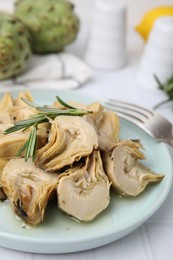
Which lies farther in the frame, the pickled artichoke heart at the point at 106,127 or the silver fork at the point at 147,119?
the silver fork at the point at 147,119

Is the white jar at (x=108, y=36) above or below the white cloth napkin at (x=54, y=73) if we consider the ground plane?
above

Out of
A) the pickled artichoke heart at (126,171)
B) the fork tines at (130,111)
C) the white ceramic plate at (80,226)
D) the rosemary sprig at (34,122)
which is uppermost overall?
the rosemary sprig at (34,122)

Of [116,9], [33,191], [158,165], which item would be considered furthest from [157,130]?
[116,9]

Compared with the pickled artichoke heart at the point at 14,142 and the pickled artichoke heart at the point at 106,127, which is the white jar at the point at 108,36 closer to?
the pickled artichoke heart at the point at 106,127

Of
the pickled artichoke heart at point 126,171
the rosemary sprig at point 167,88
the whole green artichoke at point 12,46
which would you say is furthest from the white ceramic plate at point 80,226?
the whole green artichoke at point 12,46

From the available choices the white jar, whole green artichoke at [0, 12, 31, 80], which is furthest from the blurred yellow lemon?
whole green artichoke at [0, 12, 31, 80]
